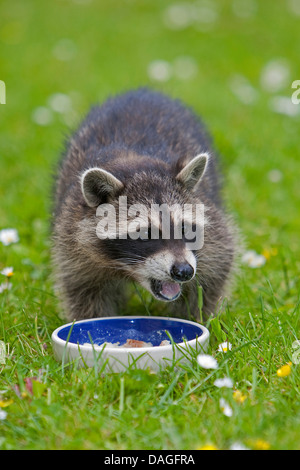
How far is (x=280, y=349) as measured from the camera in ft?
11.0

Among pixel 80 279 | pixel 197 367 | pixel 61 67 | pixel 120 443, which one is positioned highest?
pixel 61 67

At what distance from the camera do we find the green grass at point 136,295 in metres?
2.77

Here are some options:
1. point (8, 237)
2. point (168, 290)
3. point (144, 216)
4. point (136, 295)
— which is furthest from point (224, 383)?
point (8, 237)

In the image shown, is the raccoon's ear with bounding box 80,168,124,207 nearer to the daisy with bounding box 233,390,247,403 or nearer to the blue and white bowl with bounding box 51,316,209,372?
the blue and white bowl with bounding box 51,316,209,372

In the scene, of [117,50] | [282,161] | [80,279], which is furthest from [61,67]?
[80,279]

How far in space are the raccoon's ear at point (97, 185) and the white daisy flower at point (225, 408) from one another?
1.46 metres

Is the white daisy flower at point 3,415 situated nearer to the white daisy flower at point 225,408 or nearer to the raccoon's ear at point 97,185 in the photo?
the white daisy flower at point 225,408

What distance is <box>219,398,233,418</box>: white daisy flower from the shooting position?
2795 millimetres

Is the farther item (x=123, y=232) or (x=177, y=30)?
(x=177, y=30)

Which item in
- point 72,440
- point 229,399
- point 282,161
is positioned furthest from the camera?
point 282,161

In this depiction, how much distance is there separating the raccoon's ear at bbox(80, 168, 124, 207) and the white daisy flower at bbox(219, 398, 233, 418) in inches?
57.5

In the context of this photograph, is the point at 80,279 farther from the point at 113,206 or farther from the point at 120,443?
the point at 120,443

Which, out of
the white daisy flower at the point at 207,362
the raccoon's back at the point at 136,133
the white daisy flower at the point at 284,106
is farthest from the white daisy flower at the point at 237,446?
the white daisy flower at the point at 284,106

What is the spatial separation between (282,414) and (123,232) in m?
1.41
